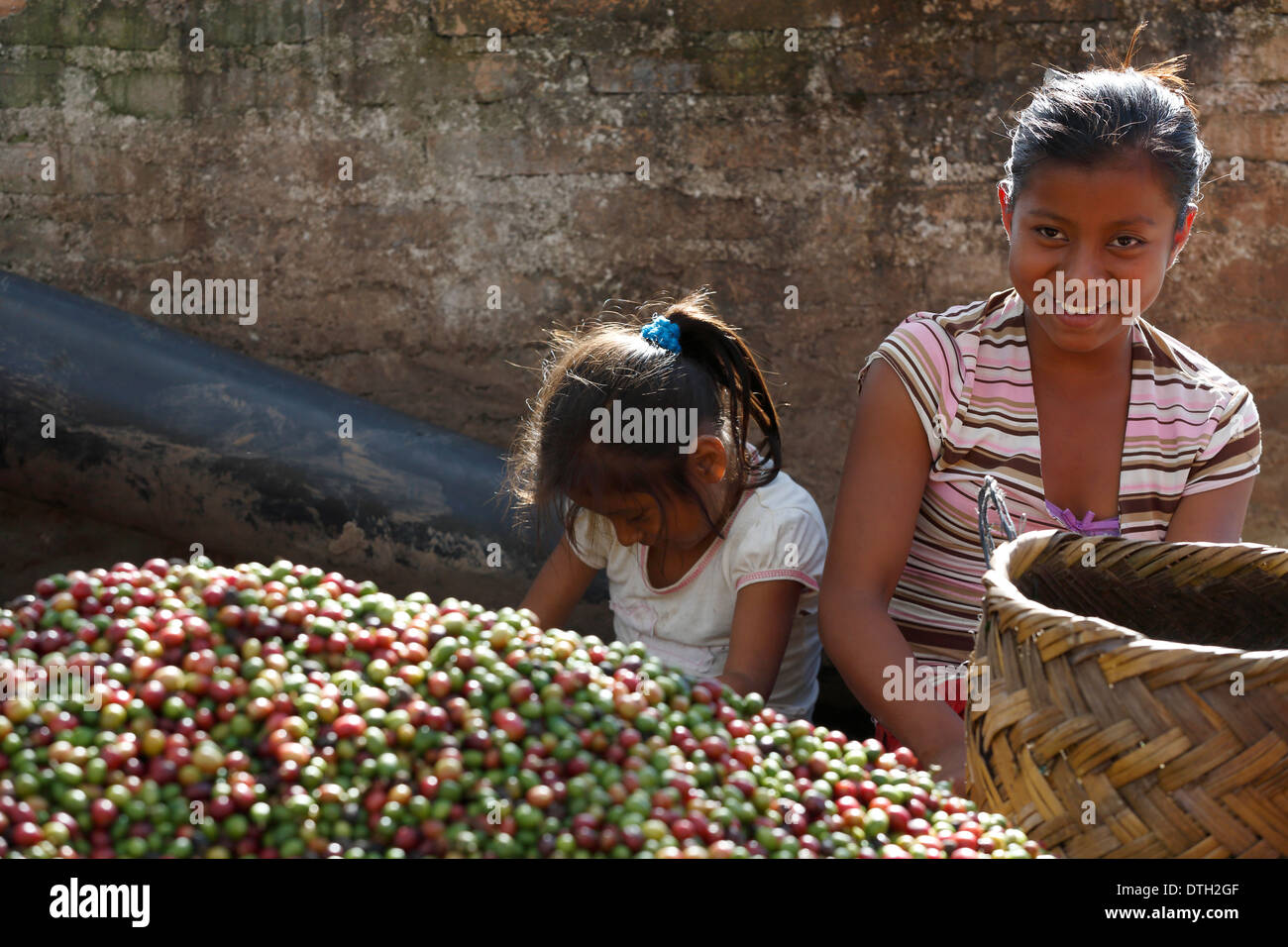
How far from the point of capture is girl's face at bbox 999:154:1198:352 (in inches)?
77.1

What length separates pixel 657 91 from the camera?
137 inches

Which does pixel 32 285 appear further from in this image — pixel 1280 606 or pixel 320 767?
pixel 1280 606

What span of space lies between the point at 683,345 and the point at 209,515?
4.76 ft

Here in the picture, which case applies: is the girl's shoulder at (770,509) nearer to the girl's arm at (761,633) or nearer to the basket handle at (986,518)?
the girl's arm at (761,633)

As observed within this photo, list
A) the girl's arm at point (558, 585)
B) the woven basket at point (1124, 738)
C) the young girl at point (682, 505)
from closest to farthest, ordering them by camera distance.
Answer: the woven basket at point (1124, 738), the young girl at point (682, 505), the girl's arm at point (558, 585)

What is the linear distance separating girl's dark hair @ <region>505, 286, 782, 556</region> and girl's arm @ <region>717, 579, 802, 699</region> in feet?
0.56

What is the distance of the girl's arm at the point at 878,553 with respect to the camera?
6.63 feet

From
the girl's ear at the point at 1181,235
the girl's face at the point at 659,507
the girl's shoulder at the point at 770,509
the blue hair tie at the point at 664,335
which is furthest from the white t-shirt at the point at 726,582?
the girl's ear at the point at 1181,235

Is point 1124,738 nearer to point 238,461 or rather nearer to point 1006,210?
point 1006,210

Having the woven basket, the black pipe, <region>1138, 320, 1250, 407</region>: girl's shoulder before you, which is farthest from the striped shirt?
the black pipe

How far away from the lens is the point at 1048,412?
2.28 meters

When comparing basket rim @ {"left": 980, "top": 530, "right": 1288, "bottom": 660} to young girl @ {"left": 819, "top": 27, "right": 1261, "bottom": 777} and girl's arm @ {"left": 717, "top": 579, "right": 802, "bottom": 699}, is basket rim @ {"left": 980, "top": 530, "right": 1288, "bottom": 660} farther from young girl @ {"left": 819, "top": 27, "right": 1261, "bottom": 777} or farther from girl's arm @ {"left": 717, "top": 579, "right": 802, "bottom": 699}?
girl's arm @ {"left": 717, "top": 579, "right": 802, "bottom": 699}

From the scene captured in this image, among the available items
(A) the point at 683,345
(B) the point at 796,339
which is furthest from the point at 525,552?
(B) the point at 796,339

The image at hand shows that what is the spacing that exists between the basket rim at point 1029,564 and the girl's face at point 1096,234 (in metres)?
0.44
